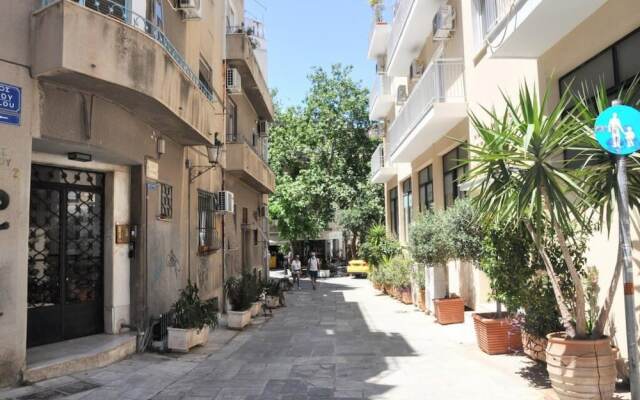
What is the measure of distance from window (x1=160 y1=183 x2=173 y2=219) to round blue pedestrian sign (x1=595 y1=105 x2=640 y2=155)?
7600mm

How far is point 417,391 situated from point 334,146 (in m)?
29.1

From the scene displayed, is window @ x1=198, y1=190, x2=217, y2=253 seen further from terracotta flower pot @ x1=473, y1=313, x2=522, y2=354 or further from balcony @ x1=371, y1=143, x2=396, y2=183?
balcony @ x1=371, y1=143, x2=396, y2=183

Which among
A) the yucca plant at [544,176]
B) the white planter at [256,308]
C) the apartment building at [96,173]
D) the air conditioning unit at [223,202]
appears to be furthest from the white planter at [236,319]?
the yucca plant at [544,176]

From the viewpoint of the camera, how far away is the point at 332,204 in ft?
113

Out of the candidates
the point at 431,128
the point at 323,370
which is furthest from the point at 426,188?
the point at 323,370

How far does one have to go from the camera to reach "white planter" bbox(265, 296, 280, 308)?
16211 mm

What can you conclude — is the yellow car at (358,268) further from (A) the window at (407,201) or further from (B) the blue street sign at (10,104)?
(B) the blue street sign at (10,104)

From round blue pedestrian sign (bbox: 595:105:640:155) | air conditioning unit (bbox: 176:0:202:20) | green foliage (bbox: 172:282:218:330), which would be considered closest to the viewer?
round blue pedestrian sign (bbox: 595:105:640:155)

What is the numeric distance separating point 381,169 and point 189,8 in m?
15.4

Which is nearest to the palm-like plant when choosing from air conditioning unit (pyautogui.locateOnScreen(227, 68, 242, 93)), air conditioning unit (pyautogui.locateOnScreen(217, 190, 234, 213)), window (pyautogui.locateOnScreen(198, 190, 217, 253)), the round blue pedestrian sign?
the round blue pedestrian sign

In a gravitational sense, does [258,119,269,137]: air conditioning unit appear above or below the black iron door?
above

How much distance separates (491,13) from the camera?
8.99m

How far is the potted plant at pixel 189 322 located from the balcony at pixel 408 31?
1022 centimetres

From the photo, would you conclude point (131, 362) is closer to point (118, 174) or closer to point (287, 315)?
point (118, 174)
